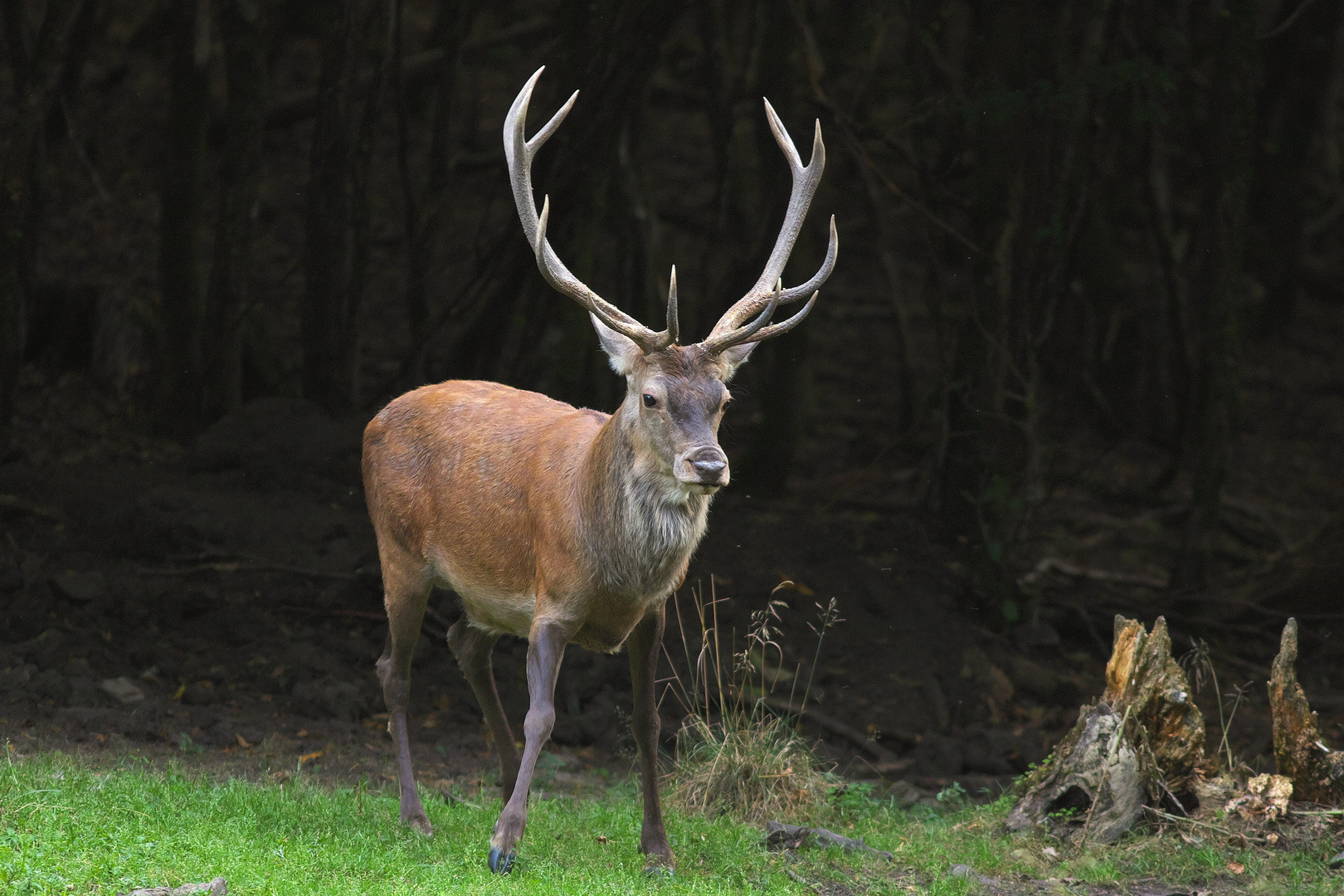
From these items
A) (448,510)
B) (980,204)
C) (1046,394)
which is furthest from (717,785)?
(1046,394)

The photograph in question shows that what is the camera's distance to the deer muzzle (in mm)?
5113

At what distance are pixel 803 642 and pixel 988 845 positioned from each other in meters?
3.16

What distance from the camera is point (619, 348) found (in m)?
5.68

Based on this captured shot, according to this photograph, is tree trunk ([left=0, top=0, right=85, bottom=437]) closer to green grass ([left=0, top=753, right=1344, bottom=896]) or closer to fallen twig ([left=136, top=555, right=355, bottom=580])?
fallen twig ([left=136, top=555, right=355, bottom=580])

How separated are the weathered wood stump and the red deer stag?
1.95 metres

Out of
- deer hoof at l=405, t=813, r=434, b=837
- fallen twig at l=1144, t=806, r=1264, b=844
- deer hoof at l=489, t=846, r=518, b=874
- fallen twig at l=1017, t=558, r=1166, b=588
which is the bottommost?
deer hoof at l=405, t=813, r=434, b=837

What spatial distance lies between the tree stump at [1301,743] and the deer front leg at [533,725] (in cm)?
323

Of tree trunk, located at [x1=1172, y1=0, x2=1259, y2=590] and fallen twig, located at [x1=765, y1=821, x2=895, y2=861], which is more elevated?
tree trunk, located at [x1=1172, y1=0, x2=1259, y2=590]

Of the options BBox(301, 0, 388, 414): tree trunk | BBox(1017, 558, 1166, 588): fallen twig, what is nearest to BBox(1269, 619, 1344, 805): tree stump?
BBox(1017, 558, 1166, 588): fallen twig

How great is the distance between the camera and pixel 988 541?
10055 millimetres

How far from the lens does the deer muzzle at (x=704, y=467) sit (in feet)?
16.8

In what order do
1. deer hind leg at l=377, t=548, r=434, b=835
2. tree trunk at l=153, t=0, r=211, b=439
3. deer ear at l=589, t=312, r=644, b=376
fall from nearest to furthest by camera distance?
deer ear at l=589, t=312, r=644, b=376 → deer hind leg at l=377, t=548, r=434, b=835 → tree trunk at l=153, t=0, r=211, b=439

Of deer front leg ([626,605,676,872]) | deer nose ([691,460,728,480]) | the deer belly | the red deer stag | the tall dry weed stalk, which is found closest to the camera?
deer nose ([691,460,728,480])

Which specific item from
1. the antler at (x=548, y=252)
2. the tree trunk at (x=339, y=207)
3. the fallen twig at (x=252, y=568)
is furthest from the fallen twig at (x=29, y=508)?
the antler at (x=548, y=252)
